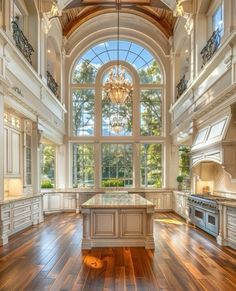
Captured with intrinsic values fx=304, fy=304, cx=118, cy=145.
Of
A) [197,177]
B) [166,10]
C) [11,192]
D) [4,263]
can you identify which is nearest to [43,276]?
[4,263]

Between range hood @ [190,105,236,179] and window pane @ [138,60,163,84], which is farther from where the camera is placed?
window pane @ [138,60,163,84]

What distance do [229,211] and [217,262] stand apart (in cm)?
122

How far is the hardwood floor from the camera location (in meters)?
3.90

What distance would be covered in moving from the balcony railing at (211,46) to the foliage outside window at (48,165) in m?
6.96

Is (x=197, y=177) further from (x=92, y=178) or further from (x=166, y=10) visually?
(x=166, y=10)

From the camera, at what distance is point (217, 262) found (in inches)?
192

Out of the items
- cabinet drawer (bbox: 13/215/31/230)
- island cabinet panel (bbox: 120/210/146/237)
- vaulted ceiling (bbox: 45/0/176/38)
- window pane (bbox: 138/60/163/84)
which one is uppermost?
vaulted ceiling (bbox: 45/0/176/38)

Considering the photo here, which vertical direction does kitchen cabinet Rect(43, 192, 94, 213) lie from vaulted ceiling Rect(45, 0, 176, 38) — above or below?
below

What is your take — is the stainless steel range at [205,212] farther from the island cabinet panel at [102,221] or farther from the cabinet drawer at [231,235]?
the island cabinet panel at [102,221]

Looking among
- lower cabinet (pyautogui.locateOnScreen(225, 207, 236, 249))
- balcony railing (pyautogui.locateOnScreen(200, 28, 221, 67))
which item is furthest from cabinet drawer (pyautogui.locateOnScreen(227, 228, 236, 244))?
balcony railing (pyautogui.locateOnScreen(200, 28, 221, 67))

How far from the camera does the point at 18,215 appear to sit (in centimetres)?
707

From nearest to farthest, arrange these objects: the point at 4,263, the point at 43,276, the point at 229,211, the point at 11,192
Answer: the point at 43,276 → the point at 4,263 → the point at 229,211 → the point at 11,192

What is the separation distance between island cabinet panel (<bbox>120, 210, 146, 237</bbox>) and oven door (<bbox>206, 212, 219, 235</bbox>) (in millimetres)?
1647

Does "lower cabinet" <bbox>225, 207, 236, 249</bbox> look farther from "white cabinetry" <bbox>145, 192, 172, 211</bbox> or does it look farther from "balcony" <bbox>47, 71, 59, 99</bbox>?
"balcony" <bbox>47, 71, 59, 99</bbox>
